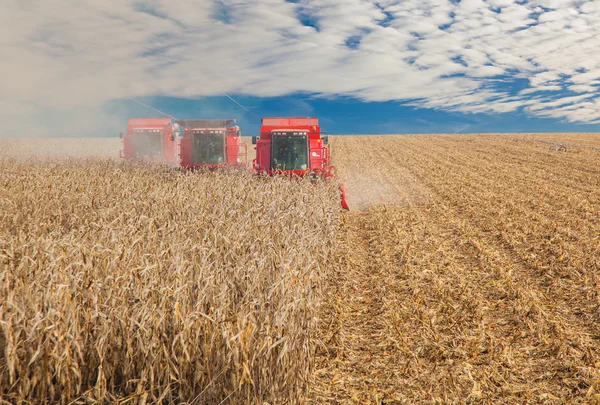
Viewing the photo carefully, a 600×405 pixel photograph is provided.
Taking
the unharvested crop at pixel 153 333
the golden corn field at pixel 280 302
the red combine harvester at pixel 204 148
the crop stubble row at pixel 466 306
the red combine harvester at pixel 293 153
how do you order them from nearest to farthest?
the unharvested crop at pixel 153 333, the golden corn field at pixel 280 302, the crop stubble row at pixel 466 306, the red combine harvester at pixel 293 153, the red combine harvester at pixel 204 148

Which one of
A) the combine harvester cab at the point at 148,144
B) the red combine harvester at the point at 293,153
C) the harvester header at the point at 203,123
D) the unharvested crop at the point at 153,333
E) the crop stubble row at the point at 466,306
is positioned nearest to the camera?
the unharvested crop at the point at 153,333

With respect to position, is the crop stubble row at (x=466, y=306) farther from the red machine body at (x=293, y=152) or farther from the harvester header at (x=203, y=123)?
the harvester header at (x=203, y=123)

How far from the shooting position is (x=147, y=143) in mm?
20719

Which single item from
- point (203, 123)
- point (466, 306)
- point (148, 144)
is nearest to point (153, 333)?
point (466, 306)

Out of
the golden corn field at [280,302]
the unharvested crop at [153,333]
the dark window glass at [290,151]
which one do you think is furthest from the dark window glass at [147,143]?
the unharvested crop at [153,333]

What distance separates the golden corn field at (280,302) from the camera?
3.26 m

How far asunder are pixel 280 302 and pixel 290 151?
37.2ft

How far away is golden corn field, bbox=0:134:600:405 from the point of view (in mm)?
3262

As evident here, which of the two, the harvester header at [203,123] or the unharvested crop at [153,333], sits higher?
the harvester header at [203,123]

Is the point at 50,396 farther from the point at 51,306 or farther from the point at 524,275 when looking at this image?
the point at 524,275

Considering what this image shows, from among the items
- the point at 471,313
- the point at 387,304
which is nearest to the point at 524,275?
the point at 471,313

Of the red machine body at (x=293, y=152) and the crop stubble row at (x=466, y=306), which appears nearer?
the crop stubble row at (x=466, y=306)

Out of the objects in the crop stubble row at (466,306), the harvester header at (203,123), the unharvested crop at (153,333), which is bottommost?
the crop stubble row at (466,306)

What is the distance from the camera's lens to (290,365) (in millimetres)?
3529
